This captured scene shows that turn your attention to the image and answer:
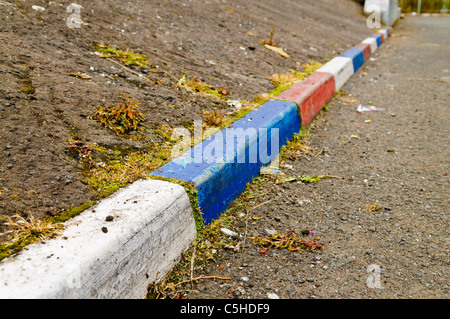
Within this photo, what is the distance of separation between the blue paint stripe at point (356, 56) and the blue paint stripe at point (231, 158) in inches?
111

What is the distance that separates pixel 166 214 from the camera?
1553mm

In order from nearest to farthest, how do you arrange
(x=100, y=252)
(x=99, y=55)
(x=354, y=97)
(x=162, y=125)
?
(x=100, y=252)
(x=162, y=125)
(x=99, y=55)
(x=354, y=97)

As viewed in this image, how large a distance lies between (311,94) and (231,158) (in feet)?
5.30

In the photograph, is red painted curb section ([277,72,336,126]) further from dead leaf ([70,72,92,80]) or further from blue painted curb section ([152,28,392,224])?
dead leaf ([70,72,92,80])

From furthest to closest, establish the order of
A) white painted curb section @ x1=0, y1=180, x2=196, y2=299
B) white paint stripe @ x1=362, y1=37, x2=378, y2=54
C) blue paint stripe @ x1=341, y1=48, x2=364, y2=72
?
1. white paint stripe @ x1=362, y1=37, x2=378, y2=54
2. blue paint stripe @ x1=341, y1=48, x2=364, y2=72
3. white painted curb section @ x1=0, y1=180, x2=196, y2=299

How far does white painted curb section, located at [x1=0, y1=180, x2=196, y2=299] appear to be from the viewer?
1.16m

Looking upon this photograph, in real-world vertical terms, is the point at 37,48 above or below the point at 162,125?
above

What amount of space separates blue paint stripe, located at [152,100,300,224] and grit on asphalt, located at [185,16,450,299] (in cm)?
16

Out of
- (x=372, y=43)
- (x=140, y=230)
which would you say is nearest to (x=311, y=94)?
(x=140, y=230)

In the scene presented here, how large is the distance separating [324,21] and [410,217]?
235 inches

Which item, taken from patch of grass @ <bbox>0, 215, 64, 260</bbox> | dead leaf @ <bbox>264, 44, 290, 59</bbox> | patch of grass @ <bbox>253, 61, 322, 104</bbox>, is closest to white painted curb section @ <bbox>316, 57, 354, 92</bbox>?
patch of grass @ <bbox>253, 61, 322, 104</bbox>
